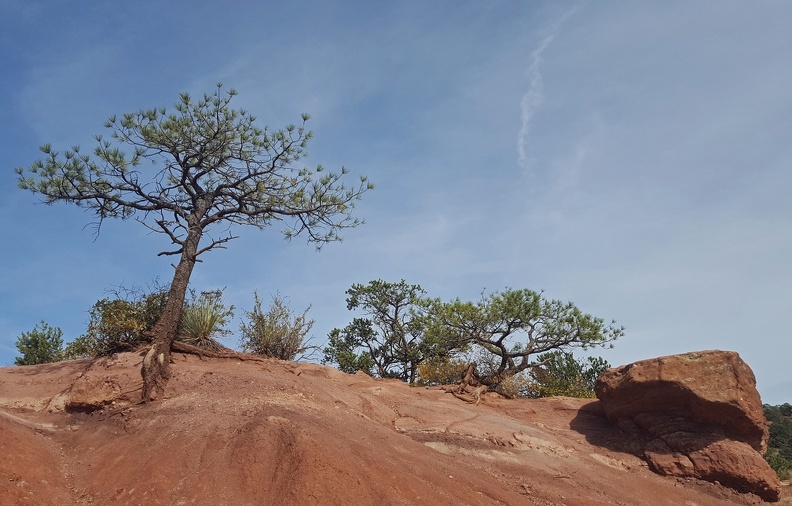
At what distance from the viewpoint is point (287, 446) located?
335 inches

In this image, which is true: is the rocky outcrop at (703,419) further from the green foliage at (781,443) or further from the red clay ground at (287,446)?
the green foliage at (781,443)

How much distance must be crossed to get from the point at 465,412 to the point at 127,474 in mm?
7406

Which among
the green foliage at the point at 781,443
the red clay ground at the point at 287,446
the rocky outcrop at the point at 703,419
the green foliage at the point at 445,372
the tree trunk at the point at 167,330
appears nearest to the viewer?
the red clay ground at the point at 287,446

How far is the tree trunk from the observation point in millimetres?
10870

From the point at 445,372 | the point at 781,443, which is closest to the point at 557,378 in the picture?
the point at 445,372

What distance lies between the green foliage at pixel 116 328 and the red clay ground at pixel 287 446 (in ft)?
1.49

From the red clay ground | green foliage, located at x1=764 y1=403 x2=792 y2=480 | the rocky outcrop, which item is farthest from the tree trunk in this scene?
green foliage, located at x1=764 y1=403 x2=792 y2=480

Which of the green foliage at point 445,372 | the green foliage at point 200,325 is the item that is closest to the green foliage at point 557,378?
the green foliage at point 445,372

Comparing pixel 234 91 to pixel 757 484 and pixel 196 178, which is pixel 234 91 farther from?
pixel 757 484

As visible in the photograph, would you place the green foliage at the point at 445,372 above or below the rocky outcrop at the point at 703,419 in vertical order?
above

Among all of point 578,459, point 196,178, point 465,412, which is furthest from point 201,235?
point 578,459

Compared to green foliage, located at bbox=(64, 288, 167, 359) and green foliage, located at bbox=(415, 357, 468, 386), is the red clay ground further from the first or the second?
green foliage, located at bbox=(415, 357, 468, 386)

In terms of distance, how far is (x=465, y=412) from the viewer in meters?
13.4

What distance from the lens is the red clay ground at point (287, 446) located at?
7.91 m
